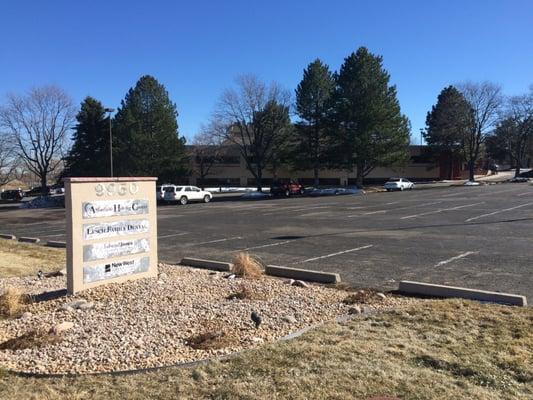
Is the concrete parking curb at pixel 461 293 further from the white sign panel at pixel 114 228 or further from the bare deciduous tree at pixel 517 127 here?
the bare deciduous tree at pixel 517 127

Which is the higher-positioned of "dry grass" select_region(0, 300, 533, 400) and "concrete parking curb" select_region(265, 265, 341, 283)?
"dry grass" select_region(0, 300, 533, 400)

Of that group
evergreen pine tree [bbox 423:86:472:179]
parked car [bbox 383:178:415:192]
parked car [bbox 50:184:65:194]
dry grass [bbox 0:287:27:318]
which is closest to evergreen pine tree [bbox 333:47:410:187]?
parked car [bbox 383:178:415:192]

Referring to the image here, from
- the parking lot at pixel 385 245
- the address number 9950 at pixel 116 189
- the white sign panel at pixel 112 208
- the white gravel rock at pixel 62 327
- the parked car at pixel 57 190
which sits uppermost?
the address number 9950 at pixel 116 189

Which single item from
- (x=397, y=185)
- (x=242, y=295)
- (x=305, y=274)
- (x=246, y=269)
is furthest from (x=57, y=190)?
(x=242, y=295)

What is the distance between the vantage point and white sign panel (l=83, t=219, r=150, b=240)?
7.46 m

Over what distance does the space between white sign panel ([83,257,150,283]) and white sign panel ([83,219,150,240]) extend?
16.9 inches

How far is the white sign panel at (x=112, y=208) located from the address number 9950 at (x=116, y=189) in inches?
4.8

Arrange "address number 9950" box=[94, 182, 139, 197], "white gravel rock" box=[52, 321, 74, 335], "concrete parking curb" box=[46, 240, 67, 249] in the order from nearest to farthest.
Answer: "white gravel rock" box=[52, 321, 74, 335] < "address number 9950" box=[94, 182, 139, 197] < "concrete parking curb" box=[46, 240, 67, 249]

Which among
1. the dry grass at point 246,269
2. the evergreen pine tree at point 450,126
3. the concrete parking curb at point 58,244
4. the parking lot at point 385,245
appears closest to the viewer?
the dry grass at point 246,269

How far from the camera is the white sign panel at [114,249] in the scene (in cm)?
748

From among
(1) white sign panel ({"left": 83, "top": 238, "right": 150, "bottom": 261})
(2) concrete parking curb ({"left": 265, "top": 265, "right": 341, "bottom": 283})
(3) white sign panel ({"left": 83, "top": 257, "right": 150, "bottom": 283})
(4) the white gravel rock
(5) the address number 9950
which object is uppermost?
(5) the address number 9950

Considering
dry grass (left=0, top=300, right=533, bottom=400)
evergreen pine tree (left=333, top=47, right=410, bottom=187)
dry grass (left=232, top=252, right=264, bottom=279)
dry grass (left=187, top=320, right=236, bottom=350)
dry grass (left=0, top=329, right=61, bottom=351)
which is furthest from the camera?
evergreen pine tree (left=333, top=47, right=410, bottom=187)

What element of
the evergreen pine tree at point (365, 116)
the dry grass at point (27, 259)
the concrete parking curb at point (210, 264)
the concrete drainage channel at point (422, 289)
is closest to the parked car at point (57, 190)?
the evergreen pine tree at point (365, 116)

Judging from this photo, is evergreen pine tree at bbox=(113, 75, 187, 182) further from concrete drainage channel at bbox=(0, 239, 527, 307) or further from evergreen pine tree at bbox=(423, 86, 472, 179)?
concrete drainage channel at bbox=(0, 239, 527, 307)
